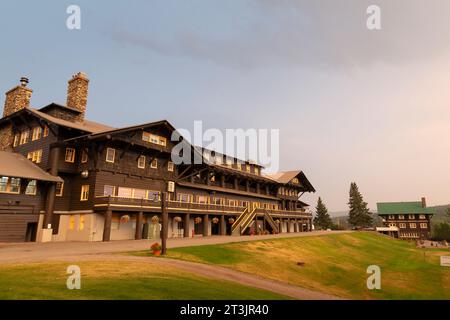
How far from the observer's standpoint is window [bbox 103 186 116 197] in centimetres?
3290

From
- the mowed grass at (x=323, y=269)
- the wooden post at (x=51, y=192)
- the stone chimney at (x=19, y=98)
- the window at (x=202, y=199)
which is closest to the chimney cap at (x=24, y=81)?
the stone chimney at (x=19, y=98)

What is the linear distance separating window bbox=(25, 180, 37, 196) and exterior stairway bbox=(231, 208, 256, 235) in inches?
982

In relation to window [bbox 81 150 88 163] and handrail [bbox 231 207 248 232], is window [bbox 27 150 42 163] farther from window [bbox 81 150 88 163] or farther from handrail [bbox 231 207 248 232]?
handrail [bbox 231 207 248 232]

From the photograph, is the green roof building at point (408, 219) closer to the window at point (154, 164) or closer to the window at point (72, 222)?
the window at point (154, 164)

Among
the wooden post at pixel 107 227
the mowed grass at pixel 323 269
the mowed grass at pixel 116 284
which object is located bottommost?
the mowed grass at pixel 323 269

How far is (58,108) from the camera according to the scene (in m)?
34.5

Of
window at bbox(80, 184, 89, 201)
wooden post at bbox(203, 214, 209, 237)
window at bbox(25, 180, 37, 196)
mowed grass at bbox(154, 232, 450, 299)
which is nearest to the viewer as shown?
mowed grass at bbox(154, 232, 450, 299)

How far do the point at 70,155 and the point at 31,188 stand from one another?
5.18 m

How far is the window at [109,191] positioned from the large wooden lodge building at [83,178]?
0.11 m

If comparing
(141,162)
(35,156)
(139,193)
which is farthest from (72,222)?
(141,162)

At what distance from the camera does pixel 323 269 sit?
2702 centimetres

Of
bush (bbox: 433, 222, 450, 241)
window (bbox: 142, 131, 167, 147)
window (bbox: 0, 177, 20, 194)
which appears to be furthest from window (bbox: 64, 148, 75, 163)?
bush (bbox: 433, 222, 450, 241)

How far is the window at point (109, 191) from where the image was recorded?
32897 mm
